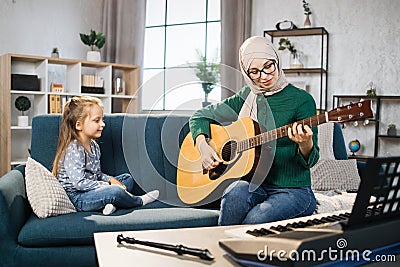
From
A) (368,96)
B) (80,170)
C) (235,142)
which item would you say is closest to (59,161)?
(80,170)

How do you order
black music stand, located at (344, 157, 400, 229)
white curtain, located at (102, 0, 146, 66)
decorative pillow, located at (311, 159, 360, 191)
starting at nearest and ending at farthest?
1. black music stand, located at (344, 157, 400, 229)
2. decorative pillow, located at (311, 159, 360, 191)
3. white curtain, located at (102, 0, 146, 66)

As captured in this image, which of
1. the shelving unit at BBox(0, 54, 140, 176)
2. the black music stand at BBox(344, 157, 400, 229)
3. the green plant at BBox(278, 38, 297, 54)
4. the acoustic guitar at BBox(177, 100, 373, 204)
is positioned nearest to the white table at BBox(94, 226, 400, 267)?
the black music stand at BBox(344, 157, 400, 229)

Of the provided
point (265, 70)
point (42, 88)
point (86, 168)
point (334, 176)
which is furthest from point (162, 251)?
point (42, 88)

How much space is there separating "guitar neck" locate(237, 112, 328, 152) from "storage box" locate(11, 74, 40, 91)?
3160mm

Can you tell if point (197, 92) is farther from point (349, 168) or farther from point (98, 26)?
point (98, 26)

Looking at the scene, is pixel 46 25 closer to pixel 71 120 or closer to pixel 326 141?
pixel 71 120

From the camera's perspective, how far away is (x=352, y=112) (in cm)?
186

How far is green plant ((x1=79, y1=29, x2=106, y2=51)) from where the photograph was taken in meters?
5.33

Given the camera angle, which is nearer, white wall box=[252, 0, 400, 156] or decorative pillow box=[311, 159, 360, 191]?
decorative pillow box=[311, 159, 360, 191]

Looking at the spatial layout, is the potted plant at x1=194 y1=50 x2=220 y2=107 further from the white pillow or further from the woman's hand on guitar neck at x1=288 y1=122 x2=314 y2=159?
the woman's hand on guitar neck at x1=288 y1=122 x2=314 y2=159

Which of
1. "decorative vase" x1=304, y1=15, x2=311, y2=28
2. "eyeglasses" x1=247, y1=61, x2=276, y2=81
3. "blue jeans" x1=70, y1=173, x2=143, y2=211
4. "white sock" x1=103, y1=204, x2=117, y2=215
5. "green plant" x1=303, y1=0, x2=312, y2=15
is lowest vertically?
"white sock" x1=103, y1=204, x2=117, y2=215

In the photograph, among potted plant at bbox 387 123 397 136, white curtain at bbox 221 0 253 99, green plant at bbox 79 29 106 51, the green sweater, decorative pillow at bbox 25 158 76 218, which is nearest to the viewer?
the green sweater

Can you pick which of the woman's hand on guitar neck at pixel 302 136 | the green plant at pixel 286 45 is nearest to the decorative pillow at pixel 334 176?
the woman's hand on guitar neck at pixel 302 136

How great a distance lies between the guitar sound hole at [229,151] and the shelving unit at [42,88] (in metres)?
2.16
